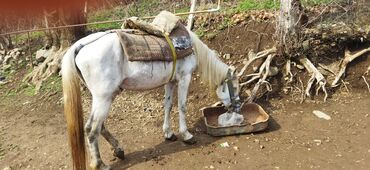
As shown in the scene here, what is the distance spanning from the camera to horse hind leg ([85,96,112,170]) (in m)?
4.26

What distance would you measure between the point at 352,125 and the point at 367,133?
0.88ft

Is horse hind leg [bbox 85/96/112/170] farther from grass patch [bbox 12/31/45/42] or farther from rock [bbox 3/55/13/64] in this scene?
grass patch [bbox 12/31/45/42]

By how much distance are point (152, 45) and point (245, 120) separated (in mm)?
1785

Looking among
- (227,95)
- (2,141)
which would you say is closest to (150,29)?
(227,95)

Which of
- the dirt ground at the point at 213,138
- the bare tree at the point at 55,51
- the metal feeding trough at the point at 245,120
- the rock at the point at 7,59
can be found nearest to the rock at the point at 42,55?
the bare tree at the point at 55,51

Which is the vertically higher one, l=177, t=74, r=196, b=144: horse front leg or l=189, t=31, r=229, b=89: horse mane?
l=189, t=31, r=229, b=89: horse mane

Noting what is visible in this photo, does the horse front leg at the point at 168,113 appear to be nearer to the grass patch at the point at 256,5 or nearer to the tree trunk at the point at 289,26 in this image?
the tree trunk at the point at 289,26

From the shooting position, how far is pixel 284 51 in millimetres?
6293

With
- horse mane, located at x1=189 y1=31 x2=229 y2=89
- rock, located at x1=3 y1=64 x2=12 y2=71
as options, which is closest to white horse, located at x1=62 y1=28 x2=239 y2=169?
horse mane, located at x1=189 y1=31 x2=229 y2=89

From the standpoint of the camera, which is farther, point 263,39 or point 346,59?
point 263,39

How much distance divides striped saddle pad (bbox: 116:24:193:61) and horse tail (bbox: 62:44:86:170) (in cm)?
62

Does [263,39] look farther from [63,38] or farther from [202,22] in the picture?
[63,38]

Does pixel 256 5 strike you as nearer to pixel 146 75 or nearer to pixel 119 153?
pixel 146 75

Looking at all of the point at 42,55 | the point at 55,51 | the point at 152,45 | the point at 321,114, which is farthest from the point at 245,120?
the point at 42,55
